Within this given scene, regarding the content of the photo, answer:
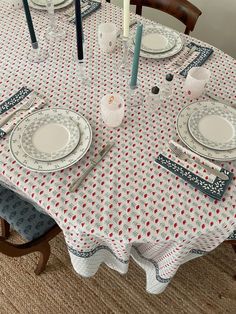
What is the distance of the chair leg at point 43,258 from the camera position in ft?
3.88

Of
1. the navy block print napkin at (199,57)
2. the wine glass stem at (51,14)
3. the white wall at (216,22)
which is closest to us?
the navy block print napkin at (199,57)

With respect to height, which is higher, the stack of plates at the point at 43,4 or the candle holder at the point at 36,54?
the stack of plates at the point at 43,4

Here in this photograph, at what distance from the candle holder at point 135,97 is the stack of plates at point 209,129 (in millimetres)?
143

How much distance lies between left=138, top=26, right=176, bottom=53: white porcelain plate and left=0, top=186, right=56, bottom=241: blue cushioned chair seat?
0.70 m

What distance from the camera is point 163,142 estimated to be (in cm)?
94

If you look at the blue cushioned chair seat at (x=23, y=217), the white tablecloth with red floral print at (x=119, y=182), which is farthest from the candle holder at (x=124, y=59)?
the blue cushioned chair seat at (x=23, y=217)

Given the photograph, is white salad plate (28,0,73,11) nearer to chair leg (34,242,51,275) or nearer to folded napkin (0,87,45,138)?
folded napkin (0,87,45,138)

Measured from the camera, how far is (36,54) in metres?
1.16

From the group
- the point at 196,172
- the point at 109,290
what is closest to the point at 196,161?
the point at 196,172

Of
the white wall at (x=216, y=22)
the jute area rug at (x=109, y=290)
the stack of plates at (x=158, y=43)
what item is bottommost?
the jute area rug at (x=109, y=290)

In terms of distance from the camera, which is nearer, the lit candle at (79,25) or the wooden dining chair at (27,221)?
the lit candle at (79,25)

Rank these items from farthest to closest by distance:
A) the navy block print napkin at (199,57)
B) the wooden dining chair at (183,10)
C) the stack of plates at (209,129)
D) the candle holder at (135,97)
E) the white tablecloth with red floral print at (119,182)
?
the wooden dining chair at (183,10), the navy block print napkin at (199,57), the candle holder at (135,97), the stack of plates at (209,129), the white tablecloth with red floral print at (119,182)

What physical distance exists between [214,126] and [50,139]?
1.59 feet

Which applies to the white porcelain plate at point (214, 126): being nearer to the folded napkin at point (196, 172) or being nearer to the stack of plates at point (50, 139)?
the folded napkin at point (196, 172)
